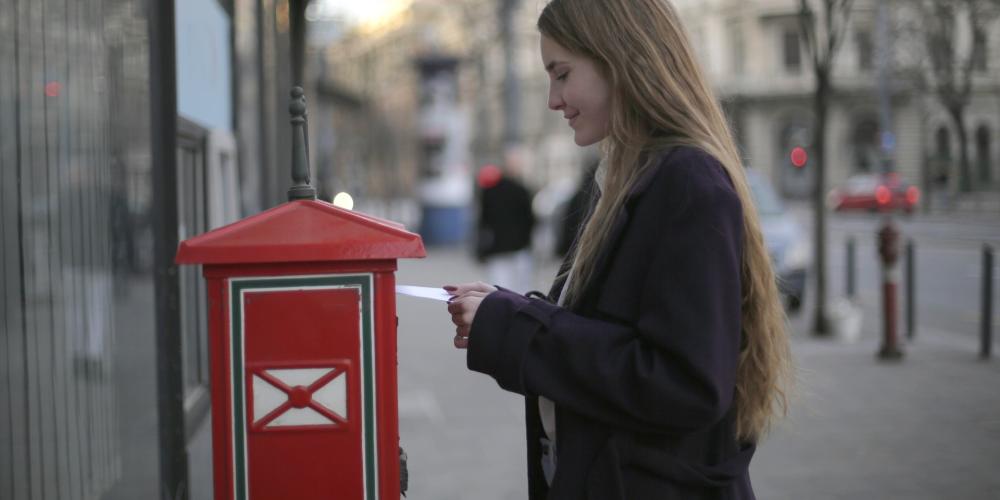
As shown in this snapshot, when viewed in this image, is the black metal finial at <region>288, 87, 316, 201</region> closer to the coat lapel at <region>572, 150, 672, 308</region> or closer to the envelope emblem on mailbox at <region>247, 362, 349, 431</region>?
the envelope emblem on mailbox at <region>247, 362, 349, 431</region>

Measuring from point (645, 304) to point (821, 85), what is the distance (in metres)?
9.58

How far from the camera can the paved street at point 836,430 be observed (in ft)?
17.6

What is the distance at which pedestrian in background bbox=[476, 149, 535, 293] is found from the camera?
11.2 m

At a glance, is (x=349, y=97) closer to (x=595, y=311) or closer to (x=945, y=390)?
(x=945, y=390)

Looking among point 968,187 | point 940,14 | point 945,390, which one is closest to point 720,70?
point 968,187

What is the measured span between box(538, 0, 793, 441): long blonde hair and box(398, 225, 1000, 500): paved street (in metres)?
1.60

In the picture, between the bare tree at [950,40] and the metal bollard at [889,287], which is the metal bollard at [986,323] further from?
the bare tree at [950,40]

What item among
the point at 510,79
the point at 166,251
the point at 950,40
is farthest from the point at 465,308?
the point at 950,40

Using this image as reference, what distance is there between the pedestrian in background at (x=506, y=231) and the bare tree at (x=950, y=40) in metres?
17.1

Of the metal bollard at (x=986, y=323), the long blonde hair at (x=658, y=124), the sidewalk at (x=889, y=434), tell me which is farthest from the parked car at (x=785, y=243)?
the long blonde hair at (x=658, y=124)

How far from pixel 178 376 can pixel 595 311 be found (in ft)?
7.32

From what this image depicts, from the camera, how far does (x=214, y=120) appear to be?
16.2 feet

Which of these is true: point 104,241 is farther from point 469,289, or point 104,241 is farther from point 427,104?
point 427,104

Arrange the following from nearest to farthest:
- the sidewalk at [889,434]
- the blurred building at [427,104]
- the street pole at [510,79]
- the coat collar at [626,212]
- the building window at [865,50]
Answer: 1. the coat collar at [626,212]
2. the sidewalk at [889,434]
3. the street pole at [510,79]
4. the blurred building at [427,104]
5. the building window at [865,50]
